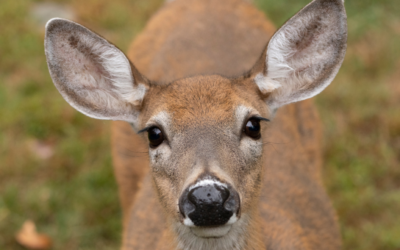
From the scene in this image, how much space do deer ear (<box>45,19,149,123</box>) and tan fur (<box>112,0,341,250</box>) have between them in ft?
0.42

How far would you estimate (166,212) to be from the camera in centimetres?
296

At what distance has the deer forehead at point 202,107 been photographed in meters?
2.72

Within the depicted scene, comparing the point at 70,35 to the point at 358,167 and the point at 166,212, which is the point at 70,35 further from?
the point at 358,167

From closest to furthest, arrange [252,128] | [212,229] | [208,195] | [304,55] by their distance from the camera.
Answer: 1. [208,195]
2. [212,229]
3. [252,128]
4. [304,55]

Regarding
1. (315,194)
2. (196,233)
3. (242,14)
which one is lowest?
(315,194)

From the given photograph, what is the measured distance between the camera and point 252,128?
2814mm

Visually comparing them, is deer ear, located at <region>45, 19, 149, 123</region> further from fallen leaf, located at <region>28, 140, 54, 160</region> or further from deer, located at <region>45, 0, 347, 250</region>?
fallen leaf, located at <region>28, 140, 54, 160</region>

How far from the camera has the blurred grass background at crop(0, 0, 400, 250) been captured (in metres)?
5.13

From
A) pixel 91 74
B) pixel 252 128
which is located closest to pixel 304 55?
pixel 252 128

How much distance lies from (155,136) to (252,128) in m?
0.53

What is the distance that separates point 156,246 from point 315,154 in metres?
1.84

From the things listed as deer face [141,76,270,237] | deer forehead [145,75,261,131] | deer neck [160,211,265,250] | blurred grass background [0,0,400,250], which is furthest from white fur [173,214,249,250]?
blurred grass background [0,0,400,250]

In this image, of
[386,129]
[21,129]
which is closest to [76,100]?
[21,129]

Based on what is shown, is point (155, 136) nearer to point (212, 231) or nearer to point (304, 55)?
point (212, 231)
